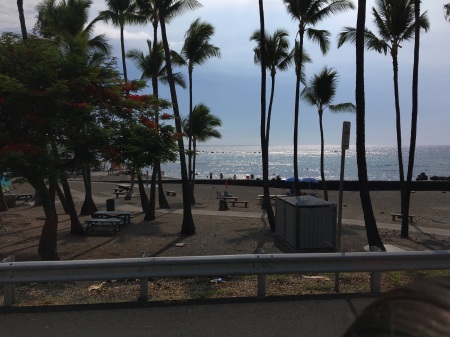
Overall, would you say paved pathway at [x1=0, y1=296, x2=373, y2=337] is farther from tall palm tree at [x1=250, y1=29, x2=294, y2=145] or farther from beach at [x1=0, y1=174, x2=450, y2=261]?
tall palm tree at [x1=250, y1=29, x2=294, y2=145]

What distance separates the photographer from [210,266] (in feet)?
18.8

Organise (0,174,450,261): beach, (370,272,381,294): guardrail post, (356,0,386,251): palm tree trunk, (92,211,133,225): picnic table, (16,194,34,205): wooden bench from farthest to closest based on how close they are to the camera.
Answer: (16,194,34,205): wooden bench, (92,211,133,225): picnic table, (0,174,450,261): beach, (356,0,386,251): palm tree trunk, (370,272,381,294): guardrail post

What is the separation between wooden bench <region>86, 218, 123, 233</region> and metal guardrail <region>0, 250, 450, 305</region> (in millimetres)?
11244

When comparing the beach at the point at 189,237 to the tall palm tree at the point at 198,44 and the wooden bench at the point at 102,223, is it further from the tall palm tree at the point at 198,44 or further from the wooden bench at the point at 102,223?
the tall palm tree at the point at 198,44

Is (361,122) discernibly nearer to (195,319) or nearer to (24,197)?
(195,319)

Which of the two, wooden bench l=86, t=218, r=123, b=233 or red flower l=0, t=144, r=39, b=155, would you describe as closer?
red flower l=0, t=144, r=39, b=155

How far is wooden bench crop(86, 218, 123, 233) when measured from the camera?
16.7 m

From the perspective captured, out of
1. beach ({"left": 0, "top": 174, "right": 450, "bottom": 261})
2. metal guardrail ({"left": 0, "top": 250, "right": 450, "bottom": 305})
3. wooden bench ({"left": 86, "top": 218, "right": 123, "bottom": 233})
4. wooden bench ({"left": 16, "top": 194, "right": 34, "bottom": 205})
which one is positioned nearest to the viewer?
metal guardrail ({"left": 0, "top": 250, "right": 450, "bottom": 305})

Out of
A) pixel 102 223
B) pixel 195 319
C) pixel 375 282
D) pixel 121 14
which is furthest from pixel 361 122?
pixel 121 14


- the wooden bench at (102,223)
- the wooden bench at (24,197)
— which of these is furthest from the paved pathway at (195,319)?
the wooden bench at (24,197)

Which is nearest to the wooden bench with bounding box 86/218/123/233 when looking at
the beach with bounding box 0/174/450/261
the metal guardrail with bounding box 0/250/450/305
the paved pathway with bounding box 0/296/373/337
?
the beach with bounding box 0/174/450/261

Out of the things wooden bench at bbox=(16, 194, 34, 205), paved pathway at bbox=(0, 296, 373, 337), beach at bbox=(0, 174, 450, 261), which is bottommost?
beach at bbox=(0, 174, 450, 261)

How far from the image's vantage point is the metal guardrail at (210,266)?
552 cm

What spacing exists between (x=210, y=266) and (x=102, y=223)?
12475 millimetres
